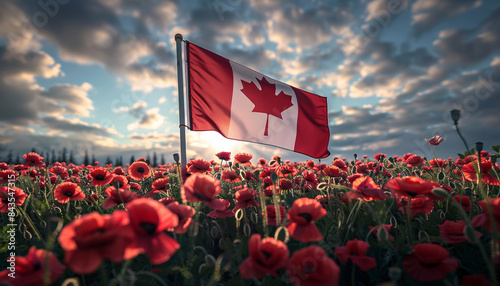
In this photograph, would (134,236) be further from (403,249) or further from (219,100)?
(219,100)

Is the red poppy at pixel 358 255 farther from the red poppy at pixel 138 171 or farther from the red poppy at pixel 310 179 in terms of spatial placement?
the red poppy at pixel 138 171

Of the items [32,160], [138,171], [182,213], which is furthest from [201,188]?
[32,160]

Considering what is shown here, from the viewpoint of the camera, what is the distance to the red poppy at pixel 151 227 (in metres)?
0.87

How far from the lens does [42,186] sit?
11.9 ft

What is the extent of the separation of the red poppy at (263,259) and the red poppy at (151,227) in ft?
0.97

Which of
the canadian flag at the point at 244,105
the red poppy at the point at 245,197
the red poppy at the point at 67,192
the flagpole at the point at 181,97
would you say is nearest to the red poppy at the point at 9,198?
the red poppy at the point at 67,192

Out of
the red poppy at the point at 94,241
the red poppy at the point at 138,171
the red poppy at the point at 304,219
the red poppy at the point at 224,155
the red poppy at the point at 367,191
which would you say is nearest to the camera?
the red poppy at the point at 94,241

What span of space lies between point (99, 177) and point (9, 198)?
0.76m

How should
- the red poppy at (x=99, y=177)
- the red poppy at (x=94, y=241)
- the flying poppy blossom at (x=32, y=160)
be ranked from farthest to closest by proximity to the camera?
the flying poppy blossom at (x=32, y=160) < the red poppy at (x=99, y=177) < the red poppy at (x=94, y=241)

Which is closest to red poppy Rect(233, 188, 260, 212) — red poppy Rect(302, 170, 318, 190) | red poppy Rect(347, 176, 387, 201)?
red poppy Rect(347, 176, 387, 201)

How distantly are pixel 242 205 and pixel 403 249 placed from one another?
39.3 inches

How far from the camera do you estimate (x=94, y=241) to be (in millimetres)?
764

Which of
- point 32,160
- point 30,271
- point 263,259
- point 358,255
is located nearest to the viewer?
point 30,271

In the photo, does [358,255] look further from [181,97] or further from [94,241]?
[181,97]
